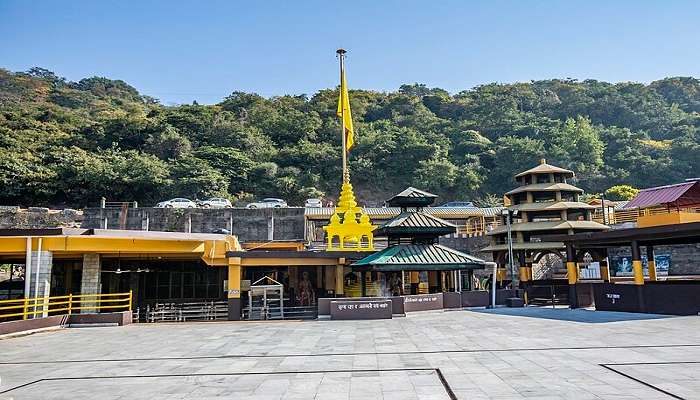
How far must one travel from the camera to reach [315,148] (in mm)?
73750

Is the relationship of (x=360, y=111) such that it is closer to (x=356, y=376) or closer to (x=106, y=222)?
(x=106, y=222)

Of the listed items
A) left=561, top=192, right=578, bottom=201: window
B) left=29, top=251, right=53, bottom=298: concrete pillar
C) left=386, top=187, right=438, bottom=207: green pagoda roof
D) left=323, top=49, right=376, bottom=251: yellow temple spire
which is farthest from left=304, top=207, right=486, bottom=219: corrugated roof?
left=29, top=251, right=53, bottom=298: concrete pillar

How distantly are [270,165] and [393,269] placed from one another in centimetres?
4467

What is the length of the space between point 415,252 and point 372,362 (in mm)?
15136

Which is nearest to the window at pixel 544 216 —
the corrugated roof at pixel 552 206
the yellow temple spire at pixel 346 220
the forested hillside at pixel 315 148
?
the corrugated roof at pixel 552 206

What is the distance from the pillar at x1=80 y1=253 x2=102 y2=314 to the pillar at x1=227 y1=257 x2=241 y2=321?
6355mm

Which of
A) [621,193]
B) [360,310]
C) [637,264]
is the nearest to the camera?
[637,264]

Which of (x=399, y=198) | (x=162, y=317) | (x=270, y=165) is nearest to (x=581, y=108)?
(x=270, y=165)

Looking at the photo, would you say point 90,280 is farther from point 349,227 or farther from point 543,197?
point 543,197

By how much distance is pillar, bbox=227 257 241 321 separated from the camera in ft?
82.0

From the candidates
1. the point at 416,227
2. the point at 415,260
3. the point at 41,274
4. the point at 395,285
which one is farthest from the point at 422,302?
the point at 41,274

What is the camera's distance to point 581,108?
102250 millimetres

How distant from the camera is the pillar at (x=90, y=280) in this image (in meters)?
23.4

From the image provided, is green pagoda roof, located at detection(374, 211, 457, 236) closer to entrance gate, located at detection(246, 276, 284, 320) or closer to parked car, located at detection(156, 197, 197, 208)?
entrance gate, located at detection(246, 276, 284, 320)
